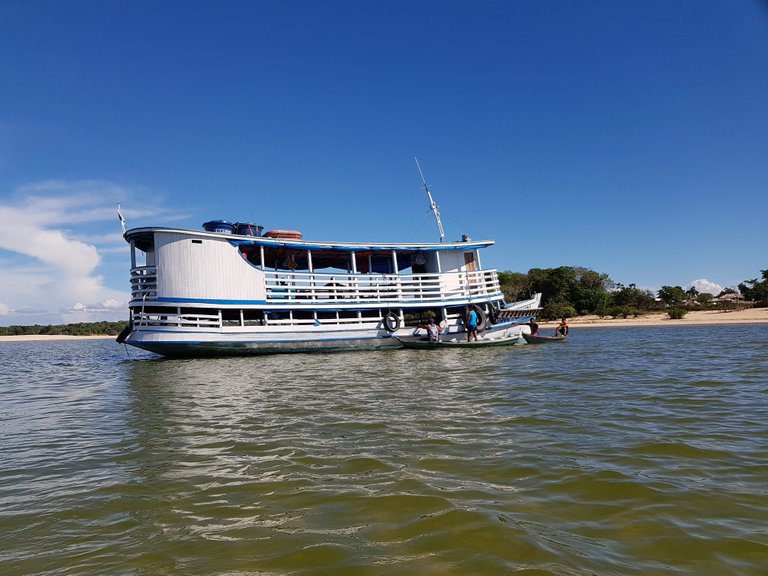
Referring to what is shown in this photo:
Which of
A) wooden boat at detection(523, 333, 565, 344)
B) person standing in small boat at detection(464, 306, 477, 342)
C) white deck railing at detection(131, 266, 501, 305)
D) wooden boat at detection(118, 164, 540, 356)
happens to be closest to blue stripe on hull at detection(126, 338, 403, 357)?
wooden boat at detection(118, 164, 540, 356)

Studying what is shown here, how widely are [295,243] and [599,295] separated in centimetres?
4008

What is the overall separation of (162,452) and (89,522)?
6.41ft

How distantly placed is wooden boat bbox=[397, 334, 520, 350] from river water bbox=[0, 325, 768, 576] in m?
10.7

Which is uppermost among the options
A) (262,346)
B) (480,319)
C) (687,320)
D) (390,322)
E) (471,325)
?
(390,322)

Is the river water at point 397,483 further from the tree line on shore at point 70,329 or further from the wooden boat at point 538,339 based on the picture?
the tree line on shore at point 70,329

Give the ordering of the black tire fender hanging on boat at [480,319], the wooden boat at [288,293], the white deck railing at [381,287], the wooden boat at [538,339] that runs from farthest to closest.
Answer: the black tire fender hanging on boat at [480,319] < the wooden boat at [538,339] < the white deck railing at [381,287] < the wooden boat at [288,293]

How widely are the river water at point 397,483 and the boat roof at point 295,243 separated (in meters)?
10.4

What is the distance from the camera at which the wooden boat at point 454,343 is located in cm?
2014

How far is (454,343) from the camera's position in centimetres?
2009

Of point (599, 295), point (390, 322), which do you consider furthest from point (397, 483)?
point (599, 295)

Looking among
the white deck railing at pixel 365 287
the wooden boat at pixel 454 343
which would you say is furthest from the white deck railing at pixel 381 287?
the wooden boat at pixel 454 343

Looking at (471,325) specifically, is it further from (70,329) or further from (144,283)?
(70,329)

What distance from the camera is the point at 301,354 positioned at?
67.2ft

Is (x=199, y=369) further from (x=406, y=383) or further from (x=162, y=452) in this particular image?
(x=162, y=452)
